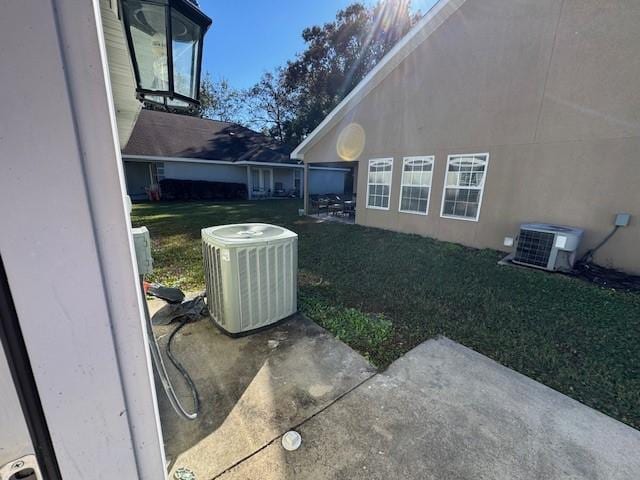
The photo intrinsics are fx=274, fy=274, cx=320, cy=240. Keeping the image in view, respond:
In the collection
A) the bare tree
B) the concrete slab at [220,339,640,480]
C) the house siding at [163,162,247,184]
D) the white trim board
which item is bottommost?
the concrete slab at [220,339,640,480]

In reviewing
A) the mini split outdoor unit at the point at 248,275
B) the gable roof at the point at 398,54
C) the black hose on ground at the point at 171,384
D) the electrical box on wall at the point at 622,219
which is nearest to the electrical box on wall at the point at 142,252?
the black hose on ground at the point at 171,384

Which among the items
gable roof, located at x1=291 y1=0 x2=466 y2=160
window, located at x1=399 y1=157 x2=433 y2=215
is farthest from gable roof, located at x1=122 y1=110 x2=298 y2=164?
window, located at x1=399 y1=157 x2=433 y2=215

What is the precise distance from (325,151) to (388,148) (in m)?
2.67

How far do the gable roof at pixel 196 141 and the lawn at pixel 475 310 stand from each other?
1079 centimetres

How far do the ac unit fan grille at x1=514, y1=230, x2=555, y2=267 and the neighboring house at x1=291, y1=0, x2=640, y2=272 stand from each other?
2.45ft

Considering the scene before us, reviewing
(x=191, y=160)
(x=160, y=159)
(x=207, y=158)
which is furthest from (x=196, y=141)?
(x=160, y=159)

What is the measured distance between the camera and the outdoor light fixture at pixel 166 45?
1583 mm

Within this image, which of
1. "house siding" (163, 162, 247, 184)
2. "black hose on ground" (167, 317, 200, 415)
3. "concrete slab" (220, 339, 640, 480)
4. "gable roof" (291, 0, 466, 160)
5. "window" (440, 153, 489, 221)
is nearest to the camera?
"concrete slab" (220, 339, 640, 480)

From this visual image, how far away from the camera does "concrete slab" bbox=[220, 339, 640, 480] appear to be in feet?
5.59

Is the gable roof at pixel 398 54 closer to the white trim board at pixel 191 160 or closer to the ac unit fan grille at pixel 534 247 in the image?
the ac unit fan grille at pixel 534 247

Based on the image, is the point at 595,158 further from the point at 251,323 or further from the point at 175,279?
the point at 175,279

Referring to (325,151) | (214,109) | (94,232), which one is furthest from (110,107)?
(214,109)

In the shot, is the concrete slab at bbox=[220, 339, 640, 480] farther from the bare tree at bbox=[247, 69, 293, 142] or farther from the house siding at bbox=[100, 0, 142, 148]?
the bare tree at bbox=[247, 69, 293, 142]

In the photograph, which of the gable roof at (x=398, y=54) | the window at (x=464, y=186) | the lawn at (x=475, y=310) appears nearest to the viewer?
the lawn at (x=475, y=310)
